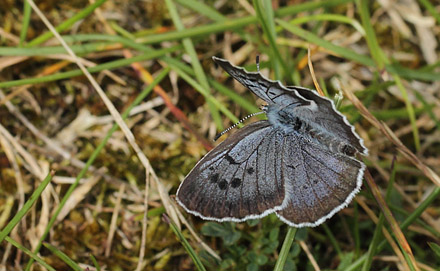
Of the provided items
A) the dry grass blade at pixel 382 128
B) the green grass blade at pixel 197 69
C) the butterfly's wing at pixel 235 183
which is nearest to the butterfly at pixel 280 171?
the butterfly's wing at pixel 235 183

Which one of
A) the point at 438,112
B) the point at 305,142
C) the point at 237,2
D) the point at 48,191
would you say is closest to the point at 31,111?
the point at 48,191

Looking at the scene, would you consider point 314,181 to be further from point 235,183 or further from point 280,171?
point 235,183

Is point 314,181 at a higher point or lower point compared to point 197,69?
lower

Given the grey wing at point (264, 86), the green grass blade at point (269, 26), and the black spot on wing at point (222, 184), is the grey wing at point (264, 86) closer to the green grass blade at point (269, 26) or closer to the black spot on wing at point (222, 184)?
the black spot on wing at point (222, 184)

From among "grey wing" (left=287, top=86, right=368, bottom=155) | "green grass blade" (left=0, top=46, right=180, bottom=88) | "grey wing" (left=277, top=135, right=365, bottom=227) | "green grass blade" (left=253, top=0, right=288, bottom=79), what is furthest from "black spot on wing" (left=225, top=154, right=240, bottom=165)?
"green grass blade" (left=0, top=46, right=180, bottom=88)

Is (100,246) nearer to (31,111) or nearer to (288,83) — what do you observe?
(31,111)

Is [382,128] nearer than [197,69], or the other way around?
[382,128]

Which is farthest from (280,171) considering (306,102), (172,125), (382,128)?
(172,125)

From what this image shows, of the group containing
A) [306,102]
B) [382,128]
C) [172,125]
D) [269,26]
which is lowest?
[382,128]
